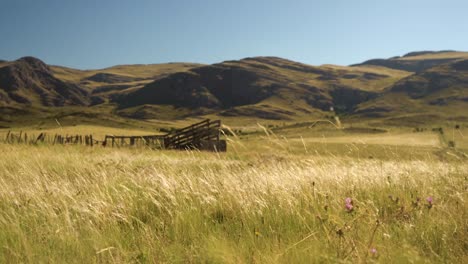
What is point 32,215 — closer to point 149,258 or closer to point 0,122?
point 149,258

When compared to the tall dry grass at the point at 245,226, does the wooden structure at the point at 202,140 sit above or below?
below

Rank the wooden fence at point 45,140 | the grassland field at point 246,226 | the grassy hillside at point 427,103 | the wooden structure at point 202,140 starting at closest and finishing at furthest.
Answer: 1. the grassland field at point 246,226
2. the wooden fence at point 45,140
3. the wooden structure at point 202,140
4. the grassy hillside at point 427,103

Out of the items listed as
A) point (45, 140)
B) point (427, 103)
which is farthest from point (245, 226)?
point (427, 103)

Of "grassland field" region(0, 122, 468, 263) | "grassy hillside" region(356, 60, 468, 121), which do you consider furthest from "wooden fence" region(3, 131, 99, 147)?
"grassy hillside" region(356, 60, 468, 121)

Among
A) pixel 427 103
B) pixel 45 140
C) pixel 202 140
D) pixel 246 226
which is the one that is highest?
pixel 246 226

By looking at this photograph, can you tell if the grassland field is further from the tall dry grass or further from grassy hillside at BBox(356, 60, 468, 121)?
grassy hillside at BBox(356, 60, 468, 121)

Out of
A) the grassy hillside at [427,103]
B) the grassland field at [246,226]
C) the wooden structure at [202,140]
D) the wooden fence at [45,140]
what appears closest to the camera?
the grassland field at [246,226]

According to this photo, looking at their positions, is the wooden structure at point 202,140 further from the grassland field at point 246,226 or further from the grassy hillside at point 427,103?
the grassy hillside at point 427,103

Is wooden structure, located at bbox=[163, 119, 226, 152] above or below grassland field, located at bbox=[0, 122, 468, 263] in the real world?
below

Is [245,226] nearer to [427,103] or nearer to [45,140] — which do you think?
[45,140]

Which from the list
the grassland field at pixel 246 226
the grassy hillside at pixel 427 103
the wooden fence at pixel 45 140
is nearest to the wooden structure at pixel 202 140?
the wooden fence at pixel 45 140

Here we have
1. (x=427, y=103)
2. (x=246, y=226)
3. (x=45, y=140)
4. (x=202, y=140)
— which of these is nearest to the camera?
(x=246, y=226)

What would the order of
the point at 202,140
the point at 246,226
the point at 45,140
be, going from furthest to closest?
the point at 202,140
the point at 45,140
the point at 246,226

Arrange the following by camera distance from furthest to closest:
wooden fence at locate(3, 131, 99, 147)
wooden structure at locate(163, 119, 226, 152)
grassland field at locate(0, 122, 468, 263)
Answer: wooden structure at locate(163, 119, 226, 152)
wooden fence at locate(3, 131, 99, 147)
grassland field at locate(0, 122, 468, 263)
